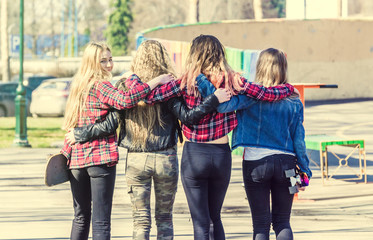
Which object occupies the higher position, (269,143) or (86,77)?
(86,77)

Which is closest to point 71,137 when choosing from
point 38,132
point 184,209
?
point 184,209

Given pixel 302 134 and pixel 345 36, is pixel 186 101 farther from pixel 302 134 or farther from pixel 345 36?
pixel 345 36

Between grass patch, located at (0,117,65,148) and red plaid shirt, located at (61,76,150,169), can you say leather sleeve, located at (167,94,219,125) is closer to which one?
red plaid shirt, located at (61,76,150,169)

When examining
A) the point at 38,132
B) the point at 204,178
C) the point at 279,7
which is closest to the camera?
the point at 204,178

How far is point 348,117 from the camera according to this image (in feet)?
78.1

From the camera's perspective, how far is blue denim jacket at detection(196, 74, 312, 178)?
5629 millimetres

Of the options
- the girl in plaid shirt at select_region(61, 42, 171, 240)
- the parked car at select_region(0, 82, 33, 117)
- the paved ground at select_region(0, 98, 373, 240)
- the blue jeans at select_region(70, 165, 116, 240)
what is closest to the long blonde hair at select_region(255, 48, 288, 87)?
the girl in plaid shirt at select_region(61, 42, 171, 240)

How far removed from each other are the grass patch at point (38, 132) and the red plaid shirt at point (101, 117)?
438 inches

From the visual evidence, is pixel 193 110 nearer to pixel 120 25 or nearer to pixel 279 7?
pixel 279 7

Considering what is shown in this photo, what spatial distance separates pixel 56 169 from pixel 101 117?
52 centimetres

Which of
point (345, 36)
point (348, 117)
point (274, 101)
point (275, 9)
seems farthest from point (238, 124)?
point (275, 9)

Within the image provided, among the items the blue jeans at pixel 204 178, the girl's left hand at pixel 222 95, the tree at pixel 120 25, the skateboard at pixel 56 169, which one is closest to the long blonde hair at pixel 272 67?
the girl's left hand at pixel 222 95

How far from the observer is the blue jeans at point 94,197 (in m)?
5.63

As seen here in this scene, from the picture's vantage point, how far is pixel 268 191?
568 centimetres
